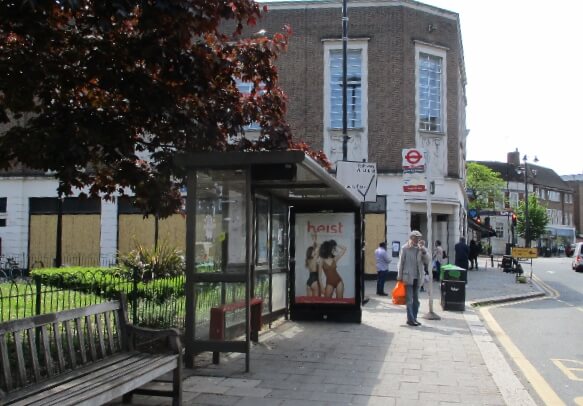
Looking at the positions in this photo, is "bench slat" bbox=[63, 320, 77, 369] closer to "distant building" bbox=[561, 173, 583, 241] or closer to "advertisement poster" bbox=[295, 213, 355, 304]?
"advertisement poster" bbox=[295, 213, 355, 304]

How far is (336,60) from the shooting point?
83.0 feet

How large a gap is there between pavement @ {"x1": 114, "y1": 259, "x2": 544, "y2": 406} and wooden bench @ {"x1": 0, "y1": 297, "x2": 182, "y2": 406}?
1.66ft

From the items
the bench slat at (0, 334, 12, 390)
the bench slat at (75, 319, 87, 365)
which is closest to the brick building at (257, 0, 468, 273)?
the bench slat at (75, 319, 87, 365)

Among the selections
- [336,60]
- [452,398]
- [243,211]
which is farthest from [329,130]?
[452,398]

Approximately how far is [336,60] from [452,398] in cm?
2063

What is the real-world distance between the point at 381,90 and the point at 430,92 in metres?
2.32

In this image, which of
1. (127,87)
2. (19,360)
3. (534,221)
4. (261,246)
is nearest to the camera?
(19,360)

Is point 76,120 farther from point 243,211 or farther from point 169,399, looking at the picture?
point 169,399

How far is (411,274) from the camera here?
11492 mm

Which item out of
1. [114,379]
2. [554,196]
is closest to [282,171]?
[114,379]

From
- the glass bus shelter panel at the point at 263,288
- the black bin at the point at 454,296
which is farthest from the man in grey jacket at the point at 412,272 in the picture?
the glass bus shelter panel at the point at 263,288

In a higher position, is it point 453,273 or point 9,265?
point 453,273

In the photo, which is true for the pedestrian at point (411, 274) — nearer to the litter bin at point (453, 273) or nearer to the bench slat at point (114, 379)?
the litter bin at point (453, 273)

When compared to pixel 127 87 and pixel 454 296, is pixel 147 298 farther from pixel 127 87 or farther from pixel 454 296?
pixel 454 296
